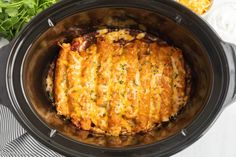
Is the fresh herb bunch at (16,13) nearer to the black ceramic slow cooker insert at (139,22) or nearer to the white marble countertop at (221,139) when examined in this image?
the black ceramic slow cooker insert at (139,22)

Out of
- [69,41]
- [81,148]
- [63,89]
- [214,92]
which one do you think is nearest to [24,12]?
[69,41]

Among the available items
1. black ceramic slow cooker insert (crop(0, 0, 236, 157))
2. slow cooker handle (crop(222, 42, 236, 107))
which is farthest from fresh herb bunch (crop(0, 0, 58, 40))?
slow cooker handle (crop(222, 42, 236, 107))

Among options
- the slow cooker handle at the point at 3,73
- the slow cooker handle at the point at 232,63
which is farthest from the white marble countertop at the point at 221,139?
the slow cooker handle at the point at 3,73

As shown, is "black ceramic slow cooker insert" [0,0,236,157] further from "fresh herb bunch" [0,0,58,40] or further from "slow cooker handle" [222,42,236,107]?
"fresh herb bunch" [0,0,58,40]

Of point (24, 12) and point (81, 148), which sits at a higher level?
point (24, 12)

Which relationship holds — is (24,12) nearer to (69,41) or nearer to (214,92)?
(69,41)

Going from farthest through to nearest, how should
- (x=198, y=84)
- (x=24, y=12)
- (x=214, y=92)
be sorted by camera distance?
(x=24, y=12), (x=198, y=84), (x=214, y=92)
